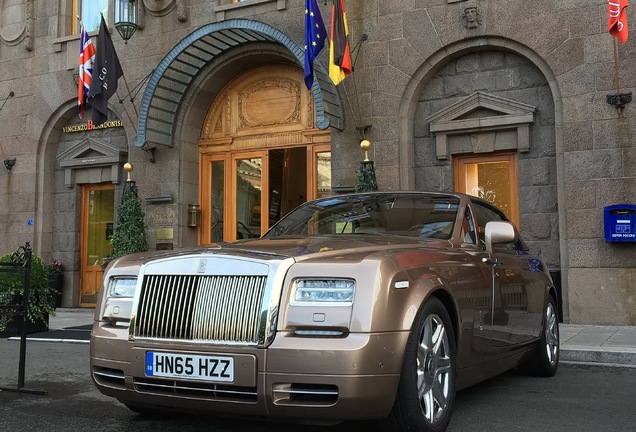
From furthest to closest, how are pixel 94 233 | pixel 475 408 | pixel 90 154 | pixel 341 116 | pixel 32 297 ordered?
pixel 94 233 < pixel 90 154 < pixel 341 116 < pixel 32 297 < pixel 475 408

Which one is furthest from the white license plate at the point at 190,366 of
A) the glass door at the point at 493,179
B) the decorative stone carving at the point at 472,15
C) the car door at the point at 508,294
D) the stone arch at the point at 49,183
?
the stone arch at the point at 49,183

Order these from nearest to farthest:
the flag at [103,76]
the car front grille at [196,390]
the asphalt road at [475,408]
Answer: the car front grille at [196,390]
the asphalt road at [475,408]
the flag at [103,76]

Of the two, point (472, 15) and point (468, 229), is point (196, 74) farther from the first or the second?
point (468, 229)

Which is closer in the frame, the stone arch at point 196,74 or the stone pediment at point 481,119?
the stone pediment at point 481,119

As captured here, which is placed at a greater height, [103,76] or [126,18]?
[126,18]

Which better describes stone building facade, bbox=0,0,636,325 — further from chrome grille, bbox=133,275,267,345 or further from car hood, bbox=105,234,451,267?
chrome grille, bbox=133,275,267,345

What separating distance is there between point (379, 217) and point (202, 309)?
5.97 ft

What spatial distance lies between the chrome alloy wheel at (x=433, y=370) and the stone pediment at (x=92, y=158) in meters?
11.8

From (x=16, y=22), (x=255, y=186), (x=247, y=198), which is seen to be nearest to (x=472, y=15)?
(x=255, y=186)

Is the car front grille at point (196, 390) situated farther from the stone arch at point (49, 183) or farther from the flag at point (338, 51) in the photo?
the stone arch at point (49, 183)

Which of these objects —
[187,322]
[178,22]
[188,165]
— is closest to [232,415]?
[187,322]

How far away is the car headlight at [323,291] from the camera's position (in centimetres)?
359

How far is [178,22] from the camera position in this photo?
1418 cm

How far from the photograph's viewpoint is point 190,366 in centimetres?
371
